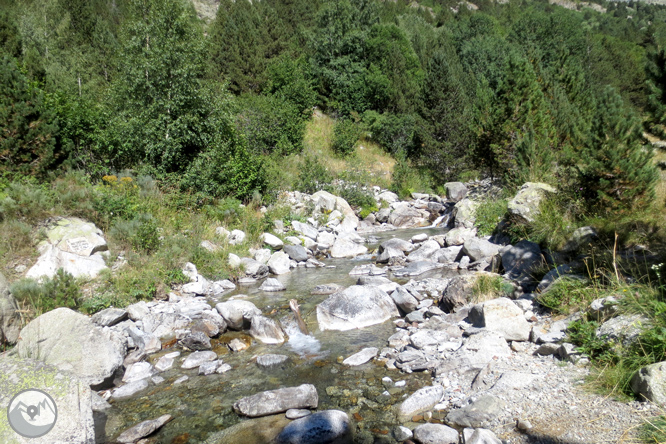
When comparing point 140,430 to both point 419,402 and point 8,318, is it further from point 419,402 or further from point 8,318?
point 8,318

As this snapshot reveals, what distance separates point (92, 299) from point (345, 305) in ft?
15.6

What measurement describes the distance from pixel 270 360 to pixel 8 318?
3.91 metres

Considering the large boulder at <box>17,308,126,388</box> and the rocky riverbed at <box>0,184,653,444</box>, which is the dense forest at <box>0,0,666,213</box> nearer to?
the rocky riverbed at <box>0,184,653,444</box>

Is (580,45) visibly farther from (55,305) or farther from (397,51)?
(55,305)

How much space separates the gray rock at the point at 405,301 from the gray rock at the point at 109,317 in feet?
16.5

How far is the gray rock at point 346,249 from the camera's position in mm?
→ 13453

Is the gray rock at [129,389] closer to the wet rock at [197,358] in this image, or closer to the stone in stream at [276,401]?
the wet rock at [197,358]

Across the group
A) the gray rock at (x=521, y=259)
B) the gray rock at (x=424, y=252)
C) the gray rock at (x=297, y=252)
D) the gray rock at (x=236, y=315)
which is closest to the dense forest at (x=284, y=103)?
the gray rock at (x=521, y=259)

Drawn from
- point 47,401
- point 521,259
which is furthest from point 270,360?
point 521,259

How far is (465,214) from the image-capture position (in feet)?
49.9

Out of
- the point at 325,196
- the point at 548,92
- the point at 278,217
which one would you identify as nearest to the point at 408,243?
the point at 278,217

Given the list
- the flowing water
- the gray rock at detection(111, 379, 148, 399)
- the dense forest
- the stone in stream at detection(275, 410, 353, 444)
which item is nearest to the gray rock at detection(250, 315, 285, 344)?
the flowing water

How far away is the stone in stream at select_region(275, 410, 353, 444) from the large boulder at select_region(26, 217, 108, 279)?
613 centimetres

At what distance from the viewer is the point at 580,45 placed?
155ft
